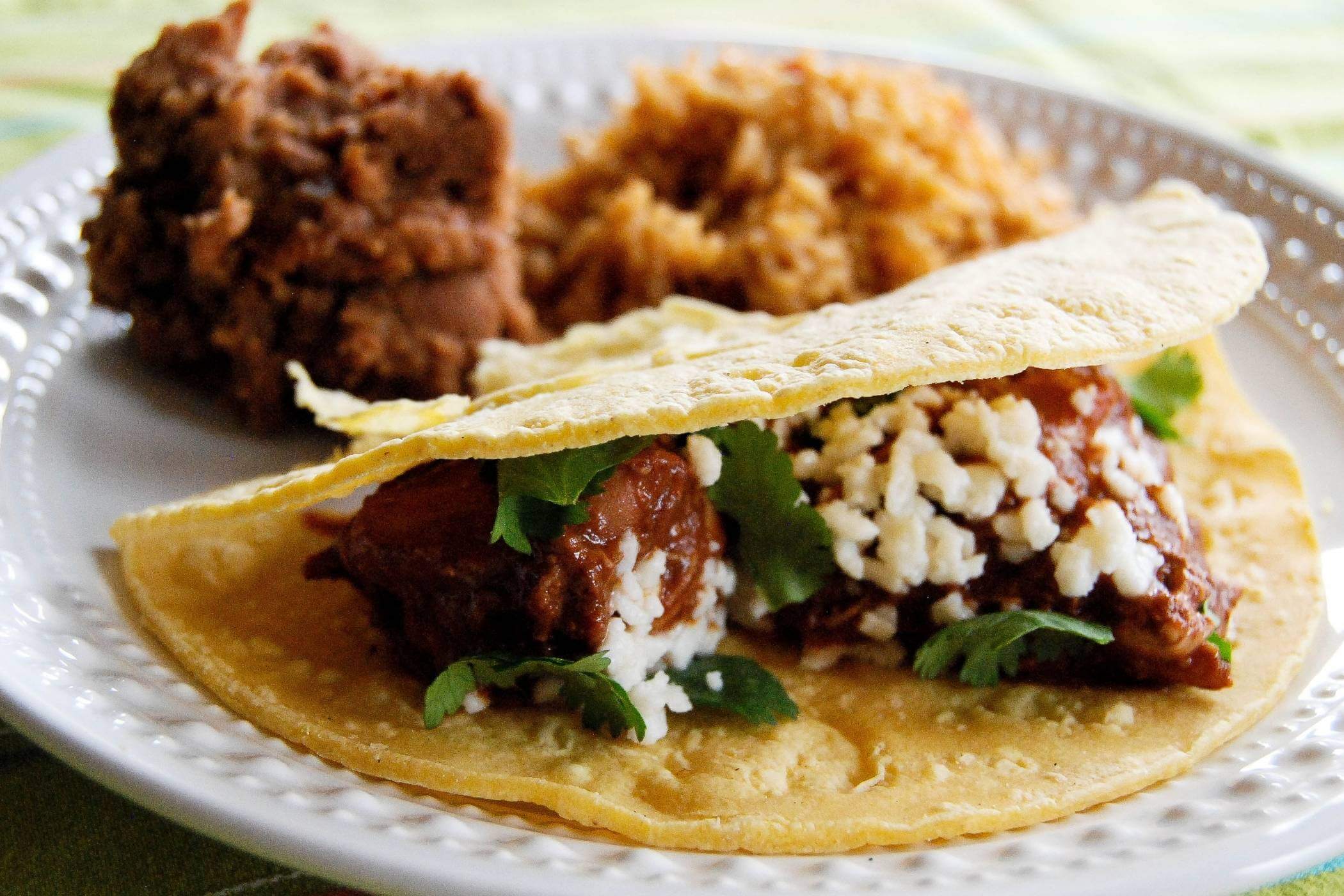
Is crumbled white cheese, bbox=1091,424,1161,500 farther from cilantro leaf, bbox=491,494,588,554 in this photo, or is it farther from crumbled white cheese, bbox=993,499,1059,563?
cilantro leaf, bbox=491,494,588,554

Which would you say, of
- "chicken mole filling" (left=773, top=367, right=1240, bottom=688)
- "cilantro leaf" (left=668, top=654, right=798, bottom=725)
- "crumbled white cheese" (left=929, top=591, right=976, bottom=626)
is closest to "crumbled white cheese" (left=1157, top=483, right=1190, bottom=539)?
"chicken mole filling" (left=773, top=367, right=1240, bottom=688)

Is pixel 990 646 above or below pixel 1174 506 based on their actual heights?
below

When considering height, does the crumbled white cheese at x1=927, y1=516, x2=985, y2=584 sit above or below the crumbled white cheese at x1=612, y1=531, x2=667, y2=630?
above

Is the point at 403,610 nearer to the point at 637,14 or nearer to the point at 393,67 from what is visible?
the point at 393,67

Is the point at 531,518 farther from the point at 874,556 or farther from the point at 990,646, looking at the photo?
the point at 990,646

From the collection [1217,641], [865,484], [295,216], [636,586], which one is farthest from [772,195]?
[1217,641]

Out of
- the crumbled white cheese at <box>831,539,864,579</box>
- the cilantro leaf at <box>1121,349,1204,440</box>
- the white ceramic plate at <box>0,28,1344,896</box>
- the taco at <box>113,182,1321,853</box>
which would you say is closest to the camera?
the white ceramic plate at <box>0,28,1344,896</box>

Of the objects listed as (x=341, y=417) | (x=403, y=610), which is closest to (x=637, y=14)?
(x=341, y=417)

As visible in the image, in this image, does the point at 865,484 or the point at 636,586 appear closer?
the point at 636,586
